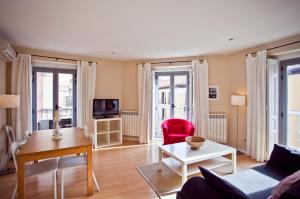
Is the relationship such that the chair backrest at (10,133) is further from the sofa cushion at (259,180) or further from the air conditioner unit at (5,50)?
the sofa cushion at (259,180)

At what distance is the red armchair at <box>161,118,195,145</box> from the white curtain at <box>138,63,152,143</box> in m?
0.69

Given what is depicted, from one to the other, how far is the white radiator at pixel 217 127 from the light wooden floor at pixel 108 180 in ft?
2.24

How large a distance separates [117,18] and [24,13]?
3.98 feet

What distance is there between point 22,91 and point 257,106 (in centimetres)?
506

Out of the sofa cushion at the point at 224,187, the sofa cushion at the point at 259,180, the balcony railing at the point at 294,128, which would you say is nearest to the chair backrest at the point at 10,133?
the sofa cushion at the point at 224,187

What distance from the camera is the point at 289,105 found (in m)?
3.45

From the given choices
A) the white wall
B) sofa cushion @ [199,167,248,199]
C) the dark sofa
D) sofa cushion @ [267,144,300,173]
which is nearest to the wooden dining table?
the white wall

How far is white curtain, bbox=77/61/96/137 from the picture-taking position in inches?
177

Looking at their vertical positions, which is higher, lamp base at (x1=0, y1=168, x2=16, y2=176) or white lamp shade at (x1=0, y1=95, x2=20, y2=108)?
white lamp shade at (x1=0, y1=95, x2=20, y2=108)

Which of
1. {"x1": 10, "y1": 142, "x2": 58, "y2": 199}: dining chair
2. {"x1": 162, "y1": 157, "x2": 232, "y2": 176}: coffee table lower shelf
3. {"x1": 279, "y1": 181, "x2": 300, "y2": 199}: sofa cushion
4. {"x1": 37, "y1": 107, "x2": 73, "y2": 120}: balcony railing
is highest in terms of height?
{"x1": 37, "y1": 107, "x2": 73, "y2": 120}: balcony railing

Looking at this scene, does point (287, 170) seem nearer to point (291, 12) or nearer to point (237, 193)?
point (237, 193)

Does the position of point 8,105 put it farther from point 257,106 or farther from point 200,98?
point 257,106

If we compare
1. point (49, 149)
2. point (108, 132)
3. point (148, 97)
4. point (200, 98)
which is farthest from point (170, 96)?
point (49, 149)

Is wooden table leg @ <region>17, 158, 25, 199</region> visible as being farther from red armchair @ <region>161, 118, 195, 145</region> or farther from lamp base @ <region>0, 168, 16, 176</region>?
red armchair @ <region>161, 118, 195, 145</region>
